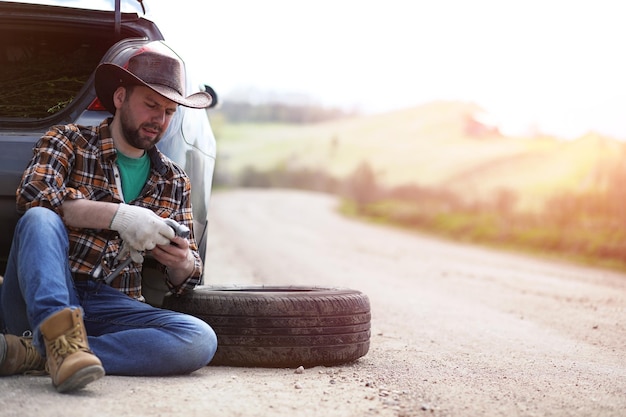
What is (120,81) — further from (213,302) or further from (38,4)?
(213,302)

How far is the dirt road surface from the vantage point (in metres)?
3.54

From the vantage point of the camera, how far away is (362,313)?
186 inches

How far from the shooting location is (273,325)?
14.6ft

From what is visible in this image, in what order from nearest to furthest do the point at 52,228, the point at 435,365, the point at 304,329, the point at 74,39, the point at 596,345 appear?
the point at 52,228
the point at 304,329
the point at 435,365
the point at 74,39
the point at 596,345

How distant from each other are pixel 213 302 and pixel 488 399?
148 cm

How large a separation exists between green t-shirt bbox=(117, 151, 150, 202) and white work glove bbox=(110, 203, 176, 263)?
359 millimetres

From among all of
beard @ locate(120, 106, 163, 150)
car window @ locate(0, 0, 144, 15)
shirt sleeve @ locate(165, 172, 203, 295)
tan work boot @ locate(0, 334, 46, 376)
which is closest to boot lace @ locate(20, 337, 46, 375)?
tan work boot @ locate(0, 334, 46, 376)

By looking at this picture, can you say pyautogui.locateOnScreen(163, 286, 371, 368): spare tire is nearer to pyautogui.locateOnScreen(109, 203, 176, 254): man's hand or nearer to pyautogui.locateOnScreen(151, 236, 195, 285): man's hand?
pyautogui.locateOnScreen(151, 236, 195, 285): man's hand

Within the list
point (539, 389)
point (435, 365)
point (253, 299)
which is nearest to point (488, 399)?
point (539, 389)

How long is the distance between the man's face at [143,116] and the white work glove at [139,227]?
15.3 inches

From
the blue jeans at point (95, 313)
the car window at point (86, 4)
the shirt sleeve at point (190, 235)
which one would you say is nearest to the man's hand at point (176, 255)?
the shirt sleeve at point (190, 235)

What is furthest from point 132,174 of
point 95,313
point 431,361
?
point 431,361

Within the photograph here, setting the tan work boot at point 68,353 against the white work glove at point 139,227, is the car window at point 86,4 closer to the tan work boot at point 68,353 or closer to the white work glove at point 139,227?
the white work glove at point 139,227

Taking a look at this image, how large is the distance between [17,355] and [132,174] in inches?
39.8
